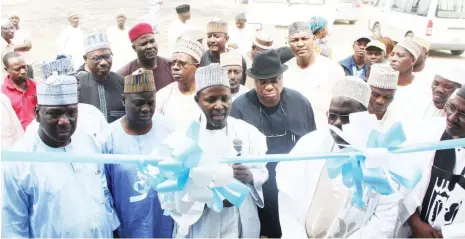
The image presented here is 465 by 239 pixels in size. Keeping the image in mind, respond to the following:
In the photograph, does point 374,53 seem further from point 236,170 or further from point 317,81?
point 236,170

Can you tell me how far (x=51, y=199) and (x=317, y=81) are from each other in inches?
126

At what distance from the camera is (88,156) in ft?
6.18

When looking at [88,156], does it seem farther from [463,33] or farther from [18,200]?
[463,33]

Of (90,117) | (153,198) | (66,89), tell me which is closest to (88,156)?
(66,89)

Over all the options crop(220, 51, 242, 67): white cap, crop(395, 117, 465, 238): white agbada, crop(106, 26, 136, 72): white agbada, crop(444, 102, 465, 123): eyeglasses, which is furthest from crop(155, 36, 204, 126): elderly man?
crop(106, 26, 136, 72): white agbada

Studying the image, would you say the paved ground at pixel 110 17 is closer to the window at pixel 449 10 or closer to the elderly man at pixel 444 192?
the window at pixel 449 10

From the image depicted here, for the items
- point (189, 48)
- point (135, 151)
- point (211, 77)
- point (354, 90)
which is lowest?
point (135, 151)

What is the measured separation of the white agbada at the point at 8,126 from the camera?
14.7ft

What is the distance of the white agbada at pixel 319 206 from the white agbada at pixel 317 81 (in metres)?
2.18

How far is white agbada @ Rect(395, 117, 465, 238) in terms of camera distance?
2588mm

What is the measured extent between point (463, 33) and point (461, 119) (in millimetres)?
12511

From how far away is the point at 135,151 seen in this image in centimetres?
307

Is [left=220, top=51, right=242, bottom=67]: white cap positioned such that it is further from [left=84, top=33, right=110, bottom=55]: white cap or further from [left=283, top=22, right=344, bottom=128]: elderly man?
[left=84, top=33, right=110, bottom=55]: white cap

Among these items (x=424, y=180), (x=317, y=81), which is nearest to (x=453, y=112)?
(x=424, y=180)
